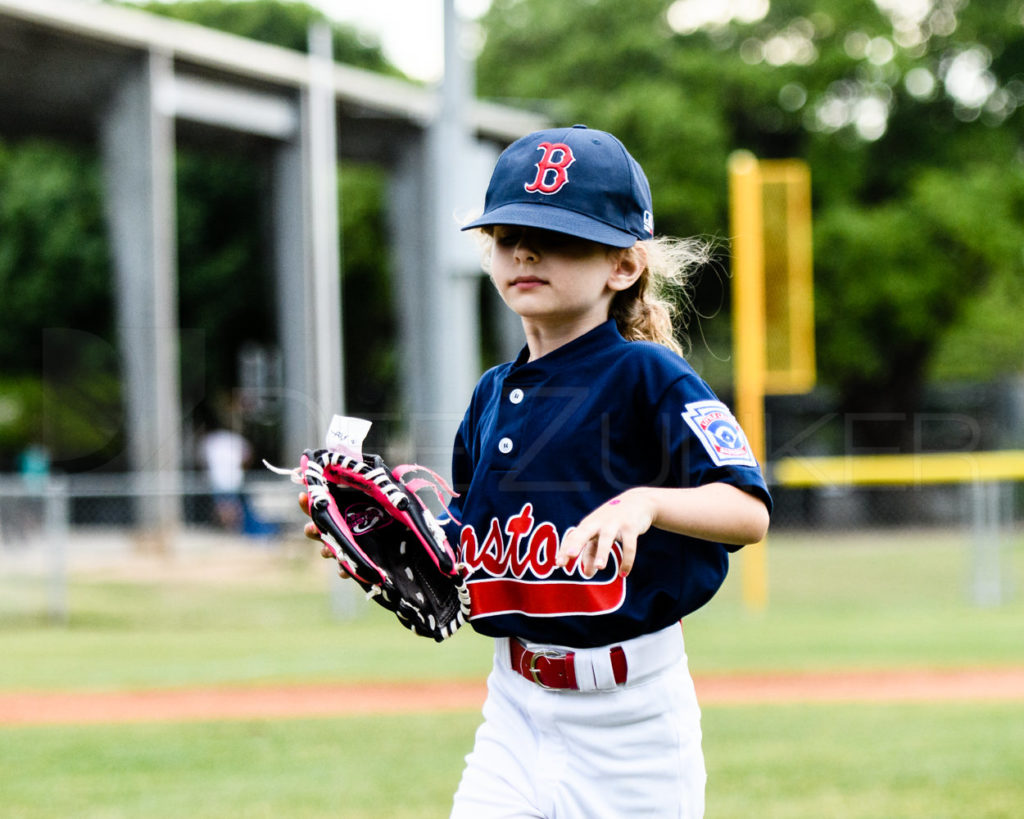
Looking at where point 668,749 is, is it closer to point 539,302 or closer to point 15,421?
point 539,302

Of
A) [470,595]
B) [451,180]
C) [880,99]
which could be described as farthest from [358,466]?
[880,99]

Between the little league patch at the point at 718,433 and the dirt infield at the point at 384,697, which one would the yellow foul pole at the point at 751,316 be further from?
the little league patch at the point at 718,433

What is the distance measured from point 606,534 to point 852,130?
22.8 metres

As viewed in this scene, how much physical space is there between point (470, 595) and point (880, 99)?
2264 centimetres

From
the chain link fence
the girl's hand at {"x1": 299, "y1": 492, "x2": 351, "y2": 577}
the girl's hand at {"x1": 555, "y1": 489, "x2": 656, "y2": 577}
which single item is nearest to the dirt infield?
the chain link fence

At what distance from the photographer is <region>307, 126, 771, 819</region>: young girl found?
2.39m

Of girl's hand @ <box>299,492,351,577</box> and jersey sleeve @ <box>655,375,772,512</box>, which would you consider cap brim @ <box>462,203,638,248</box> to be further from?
girl's hand @ <box>299,492,351,577</box>

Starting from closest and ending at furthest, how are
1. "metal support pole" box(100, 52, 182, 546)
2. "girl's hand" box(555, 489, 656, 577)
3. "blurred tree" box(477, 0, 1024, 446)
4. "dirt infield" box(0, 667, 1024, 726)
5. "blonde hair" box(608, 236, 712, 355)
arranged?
"girl's hand" box(555, 489, 656, 577)
"blonde hair" box(608, 236, 712, 355)
"dirt infield" box(0, 667, 1024, 726)
"metal support pole" box(100, 52, 182, 546)
"blurred tree" box(477, 0, 1024, 446)

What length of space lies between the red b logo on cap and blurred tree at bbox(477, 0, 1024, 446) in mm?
20237

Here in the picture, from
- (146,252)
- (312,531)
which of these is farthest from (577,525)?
(146,252)

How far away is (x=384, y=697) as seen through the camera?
767 cm

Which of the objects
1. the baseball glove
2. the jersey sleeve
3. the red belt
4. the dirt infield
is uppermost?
the jersey sleeve

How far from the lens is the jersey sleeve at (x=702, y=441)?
2.26 metres

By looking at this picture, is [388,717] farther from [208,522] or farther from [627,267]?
[208,522]
